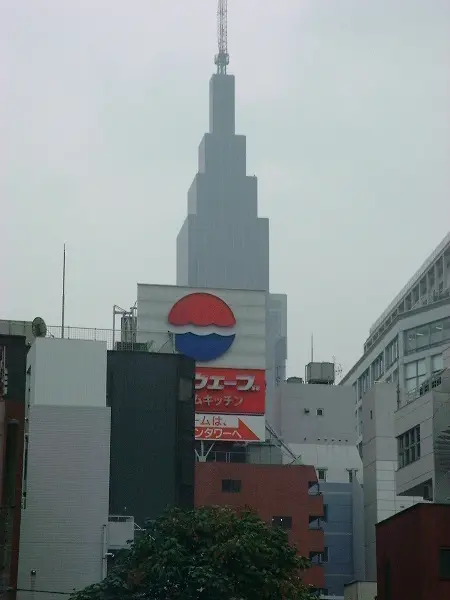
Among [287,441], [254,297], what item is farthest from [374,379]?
[254,297]

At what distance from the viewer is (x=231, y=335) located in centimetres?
11362

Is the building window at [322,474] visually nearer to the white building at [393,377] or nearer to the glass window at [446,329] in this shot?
the white building at [393,377]

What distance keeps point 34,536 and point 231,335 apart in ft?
111

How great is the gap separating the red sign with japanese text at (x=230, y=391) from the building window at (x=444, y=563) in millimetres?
45084

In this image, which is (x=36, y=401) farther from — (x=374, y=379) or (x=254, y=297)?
(x=374, y=379)

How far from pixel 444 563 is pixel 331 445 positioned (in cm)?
8111

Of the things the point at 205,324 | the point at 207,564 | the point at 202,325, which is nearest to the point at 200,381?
the point at 202,325

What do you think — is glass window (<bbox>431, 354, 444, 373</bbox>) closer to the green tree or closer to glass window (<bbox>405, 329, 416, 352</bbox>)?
glass window (<bbox>405, 329, 416, 352</bbox>)

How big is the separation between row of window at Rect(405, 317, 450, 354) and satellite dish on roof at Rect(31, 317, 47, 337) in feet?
272

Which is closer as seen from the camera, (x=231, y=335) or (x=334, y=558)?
(x=231, y=335)

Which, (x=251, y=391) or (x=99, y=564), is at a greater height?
(x=251, y=391)

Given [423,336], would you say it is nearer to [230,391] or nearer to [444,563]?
[230,391]

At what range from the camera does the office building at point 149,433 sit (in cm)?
8825

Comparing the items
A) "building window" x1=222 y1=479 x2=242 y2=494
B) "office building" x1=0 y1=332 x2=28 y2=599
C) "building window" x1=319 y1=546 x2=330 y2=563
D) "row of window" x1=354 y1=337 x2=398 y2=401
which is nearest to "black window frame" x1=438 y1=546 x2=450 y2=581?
"office building" x1=0 y1=332 x2=28 y2=599
